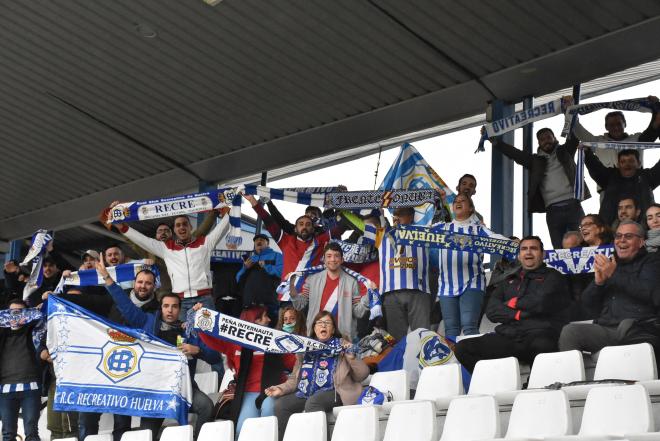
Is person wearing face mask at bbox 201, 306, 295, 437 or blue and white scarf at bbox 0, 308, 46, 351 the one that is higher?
blue and white scarf at bbox 0, 308, 46, 351

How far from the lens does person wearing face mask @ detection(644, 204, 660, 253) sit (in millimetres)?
8992

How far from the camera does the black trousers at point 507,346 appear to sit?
336 inches

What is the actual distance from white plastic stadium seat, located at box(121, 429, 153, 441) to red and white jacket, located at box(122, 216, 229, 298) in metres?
2.07

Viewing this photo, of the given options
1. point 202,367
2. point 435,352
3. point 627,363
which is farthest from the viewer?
point 202,367

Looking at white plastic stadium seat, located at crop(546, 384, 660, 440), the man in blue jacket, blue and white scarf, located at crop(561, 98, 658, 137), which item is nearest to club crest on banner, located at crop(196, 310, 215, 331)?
the man in blue jacket

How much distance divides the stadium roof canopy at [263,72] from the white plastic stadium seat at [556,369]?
4.27 m

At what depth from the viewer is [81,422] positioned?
1064 cm

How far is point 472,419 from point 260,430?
2.07 meters

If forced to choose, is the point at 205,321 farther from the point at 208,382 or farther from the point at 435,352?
the point at 435,352

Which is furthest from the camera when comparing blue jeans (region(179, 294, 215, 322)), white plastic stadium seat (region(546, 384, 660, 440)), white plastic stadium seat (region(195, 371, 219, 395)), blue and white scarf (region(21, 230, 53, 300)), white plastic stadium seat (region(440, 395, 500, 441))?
blue and white scarf (region(21, 230, 53, 300))

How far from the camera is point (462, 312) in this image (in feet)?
33.4

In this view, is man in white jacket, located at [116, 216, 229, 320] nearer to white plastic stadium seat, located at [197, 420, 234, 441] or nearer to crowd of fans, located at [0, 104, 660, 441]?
crowd of fans, located at [0, 104, 660, 441]

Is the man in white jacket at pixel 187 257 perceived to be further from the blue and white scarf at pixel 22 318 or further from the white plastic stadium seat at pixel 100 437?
the white plastic stadium seat at pixel 100 437

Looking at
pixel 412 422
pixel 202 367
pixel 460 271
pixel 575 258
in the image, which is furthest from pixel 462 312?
pixel 202 367
